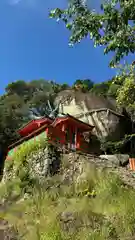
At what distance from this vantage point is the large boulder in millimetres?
27337

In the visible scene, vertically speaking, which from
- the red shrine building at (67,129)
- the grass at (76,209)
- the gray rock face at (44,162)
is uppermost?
the red shrine building at (67,129)

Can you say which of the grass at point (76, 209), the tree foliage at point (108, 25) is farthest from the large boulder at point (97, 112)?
the tree foliage at point (108, 25)

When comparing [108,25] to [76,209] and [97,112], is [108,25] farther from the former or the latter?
[97,112]

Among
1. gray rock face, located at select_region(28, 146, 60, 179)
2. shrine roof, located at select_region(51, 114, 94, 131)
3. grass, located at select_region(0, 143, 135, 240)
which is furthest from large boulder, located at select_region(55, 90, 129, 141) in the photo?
grass, located at select_region(0, 143, 135, 240)

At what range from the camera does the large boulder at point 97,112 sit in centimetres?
2734

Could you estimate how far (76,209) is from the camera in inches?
380

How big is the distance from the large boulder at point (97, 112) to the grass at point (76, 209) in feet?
45.7

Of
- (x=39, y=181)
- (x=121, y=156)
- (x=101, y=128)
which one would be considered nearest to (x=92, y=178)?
(x=39, y=181)

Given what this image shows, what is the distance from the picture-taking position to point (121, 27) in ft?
27.8

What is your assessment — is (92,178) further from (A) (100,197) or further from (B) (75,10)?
(B) (75,10)

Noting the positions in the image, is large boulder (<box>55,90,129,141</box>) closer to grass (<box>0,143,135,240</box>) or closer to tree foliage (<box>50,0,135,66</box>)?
grass (<box>0,143,135,240</box>)

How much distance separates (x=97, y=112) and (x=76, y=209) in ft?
64.2

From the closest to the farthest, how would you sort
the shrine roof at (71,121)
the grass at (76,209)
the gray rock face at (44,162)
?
the grass at (76,209) < the gray rock face at (44,162) < the shrine roof at (71,121)

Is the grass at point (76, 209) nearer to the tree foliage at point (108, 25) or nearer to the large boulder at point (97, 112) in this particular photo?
the tree foliage at point (108, 25)
